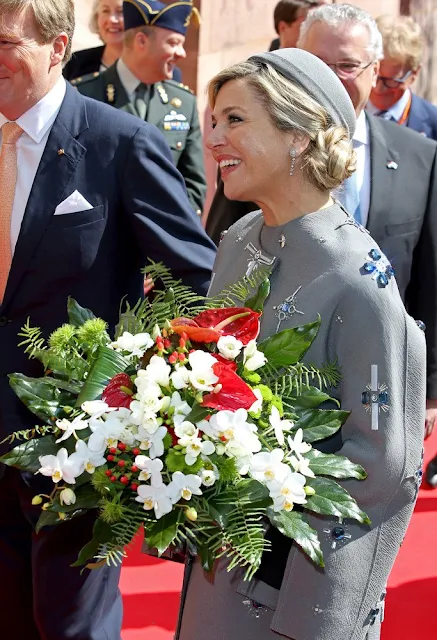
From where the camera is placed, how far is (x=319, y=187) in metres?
2.61

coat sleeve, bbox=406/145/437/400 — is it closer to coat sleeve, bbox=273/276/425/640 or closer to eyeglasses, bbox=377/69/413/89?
coat sleeve, bbox=273/276/425/640

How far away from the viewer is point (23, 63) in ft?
10.4

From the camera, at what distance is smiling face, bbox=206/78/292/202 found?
2.59 m

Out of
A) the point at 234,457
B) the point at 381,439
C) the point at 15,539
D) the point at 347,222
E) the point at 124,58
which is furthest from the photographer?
the point at 124,58

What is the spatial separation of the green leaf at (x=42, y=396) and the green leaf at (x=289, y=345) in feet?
1.37

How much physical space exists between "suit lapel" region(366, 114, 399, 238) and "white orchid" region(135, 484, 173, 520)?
81.9 inches

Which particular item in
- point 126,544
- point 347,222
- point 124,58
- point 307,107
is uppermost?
point 307,107

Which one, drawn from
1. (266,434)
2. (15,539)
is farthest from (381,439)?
(15,539)

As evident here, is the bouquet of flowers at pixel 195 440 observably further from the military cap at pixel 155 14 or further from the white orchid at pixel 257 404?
the military cap at pixel 155 14

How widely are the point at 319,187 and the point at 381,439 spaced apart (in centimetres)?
63

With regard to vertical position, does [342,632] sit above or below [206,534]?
below

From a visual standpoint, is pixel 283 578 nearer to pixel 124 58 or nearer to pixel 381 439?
pixel 381 439

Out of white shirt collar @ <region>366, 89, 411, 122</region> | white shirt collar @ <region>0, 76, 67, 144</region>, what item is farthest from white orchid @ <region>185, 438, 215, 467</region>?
white shirt collar @ <region>366, 89, 411, 122</region>

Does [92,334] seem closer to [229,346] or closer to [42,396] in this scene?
[42,396]
